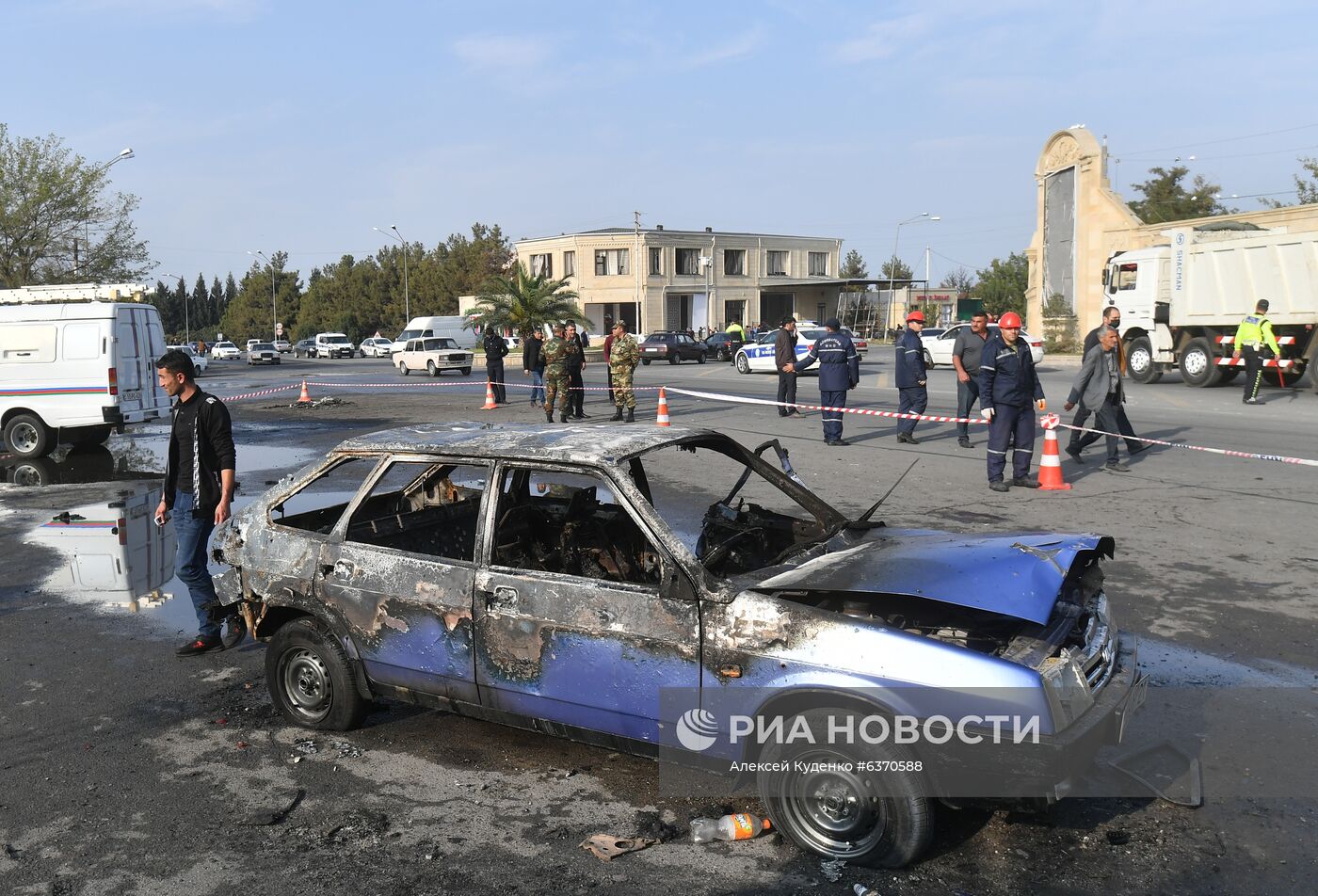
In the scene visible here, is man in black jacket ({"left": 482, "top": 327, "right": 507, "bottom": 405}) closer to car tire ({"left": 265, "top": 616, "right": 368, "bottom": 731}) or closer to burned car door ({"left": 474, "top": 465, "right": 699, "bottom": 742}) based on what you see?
car tire ({"left": 265, "top": 616, "right": 368, "bottom": 731})

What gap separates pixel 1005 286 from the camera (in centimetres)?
7000

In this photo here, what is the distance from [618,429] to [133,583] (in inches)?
202

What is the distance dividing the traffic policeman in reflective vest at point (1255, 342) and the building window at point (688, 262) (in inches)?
2154

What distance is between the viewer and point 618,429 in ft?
16.6

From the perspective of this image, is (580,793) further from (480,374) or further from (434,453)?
(480,374)

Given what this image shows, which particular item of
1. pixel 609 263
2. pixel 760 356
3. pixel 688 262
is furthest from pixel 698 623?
pixel 688 262

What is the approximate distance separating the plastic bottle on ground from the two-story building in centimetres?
6619

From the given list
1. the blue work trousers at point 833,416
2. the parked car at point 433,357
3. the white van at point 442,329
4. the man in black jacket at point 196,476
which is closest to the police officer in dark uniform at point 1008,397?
the blue work trousers at point 833,416

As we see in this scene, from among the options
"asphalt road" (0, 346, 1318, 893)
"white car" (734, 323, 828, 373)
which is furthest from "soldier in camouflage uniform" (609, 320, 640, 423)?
"white car" (734, 323, 828, 373)

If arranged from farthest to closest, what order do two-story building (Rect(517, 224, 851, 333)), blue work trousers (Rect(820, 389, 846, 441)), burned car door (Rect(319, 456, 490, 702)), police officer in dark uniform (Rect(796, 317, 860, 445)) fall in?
two-story building (Rect(517, 224, 851, 333)), blue work trousers (Rect(820, 389, 846, 441)), police officer in dark uniform (Rect(796, 317, 860, 445)), burned car door (Rect(319, 456, 490, 702))


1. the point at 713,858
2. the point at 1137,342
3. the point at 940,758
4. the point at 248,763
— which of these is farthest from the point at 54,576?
the point at 1137,342

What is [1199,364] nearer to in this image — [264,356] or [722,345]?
[722,345]

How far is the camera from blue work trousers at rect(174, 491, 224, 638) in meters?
6.29

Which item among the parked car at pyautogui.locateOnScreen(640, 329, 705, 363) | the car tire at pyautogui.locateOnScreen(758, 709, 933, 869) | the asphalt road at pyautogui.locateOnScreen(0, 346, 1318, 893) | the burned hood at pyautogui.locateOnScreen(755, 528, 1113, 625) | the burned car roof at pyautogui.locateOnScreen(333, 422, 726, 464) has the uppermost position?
the parked car at pyautogui.locateOnScreen(640, 329, 705, 363)
